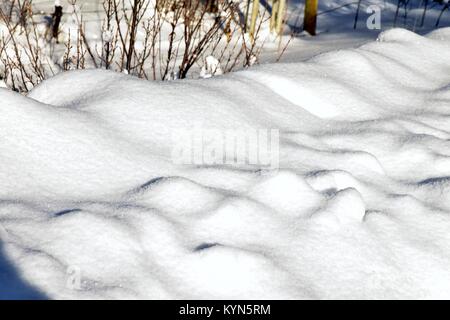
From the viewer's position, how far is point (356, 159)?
310 cm

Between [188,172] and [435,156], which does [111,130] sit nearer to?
[188,172]

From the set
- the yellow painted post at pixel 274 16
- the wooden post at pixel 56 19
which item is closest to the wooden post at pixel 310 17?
the yellow painted post at pixel 274 16

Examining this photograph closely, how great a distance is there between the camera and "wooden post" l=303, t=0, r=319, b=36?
7.50 m

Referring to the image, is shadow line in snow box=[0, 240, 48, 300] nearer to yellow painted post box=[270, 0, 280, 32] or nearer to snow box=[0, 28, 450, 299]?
snow box=[0, 28, 450, 299]

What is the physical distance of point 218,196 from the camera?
8.55 ft

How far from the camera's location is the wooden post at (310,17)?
750 cm
